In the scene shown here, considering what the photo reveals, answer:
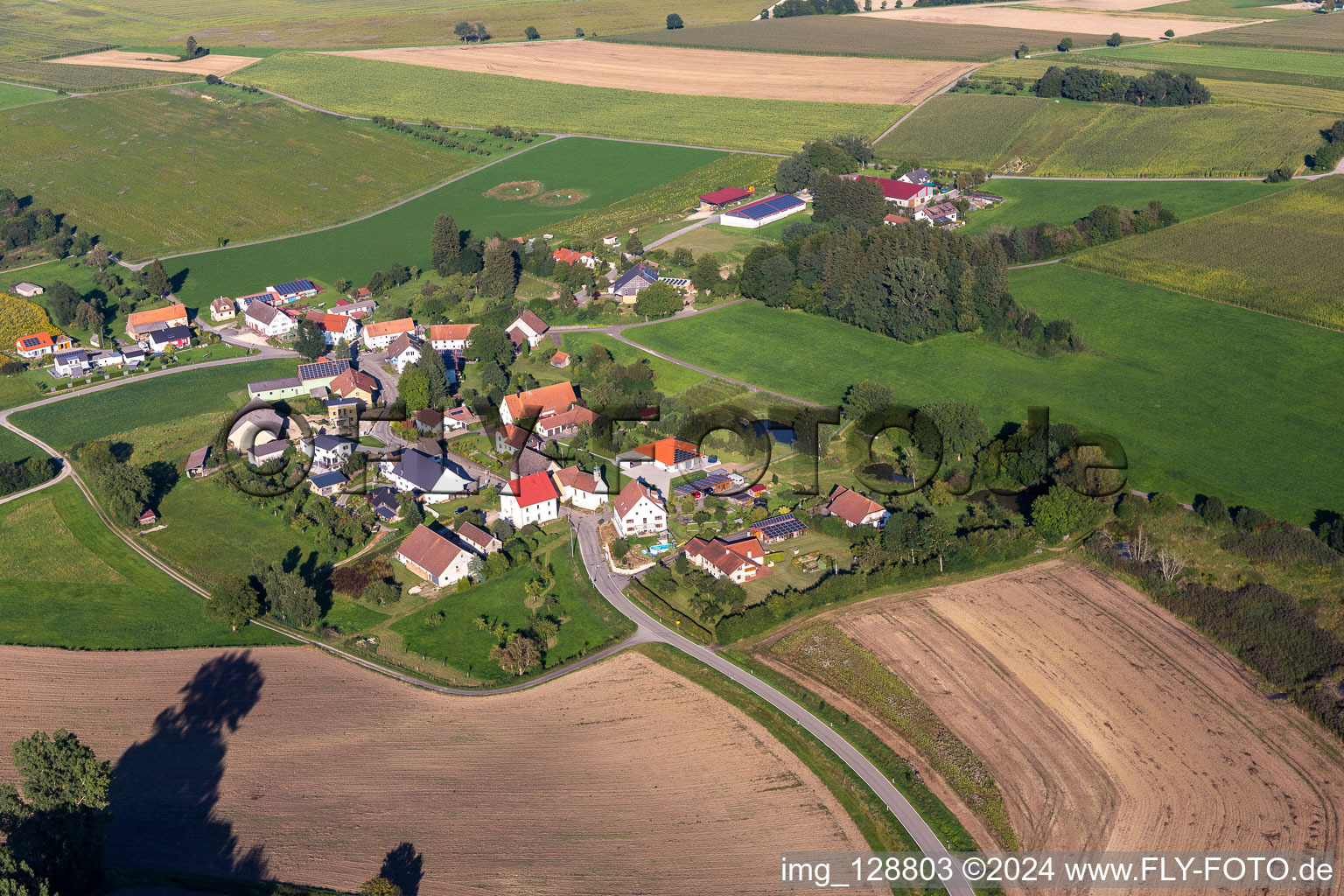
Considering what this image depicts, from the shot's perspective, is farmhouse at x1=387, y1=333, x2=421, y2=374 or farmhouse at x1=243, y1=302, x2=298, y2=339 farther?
farmhouse at x1=243, y1=302, x2=298, y2=339

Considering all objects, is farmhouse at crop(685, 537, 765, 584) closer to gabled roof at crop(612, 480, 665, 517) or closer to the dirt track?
gabled roof at crop(612, 480, 665, 517)

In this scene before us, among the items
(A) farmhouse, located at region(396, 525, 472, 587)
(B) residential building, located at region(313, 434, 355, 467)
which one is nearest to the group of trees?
(B) residential building, located at region(313, 434, 355, 467)

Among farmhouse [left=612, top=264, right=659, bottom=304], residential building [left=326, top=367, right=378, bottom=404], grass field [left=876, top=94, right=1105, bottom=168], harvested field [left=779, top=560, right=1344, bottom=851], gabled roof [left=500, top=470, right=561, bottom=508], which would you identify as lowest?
harvested field [left=779, top=560, right=1344, bottom=851]

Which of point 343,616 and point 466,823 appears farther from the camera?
point 343,616

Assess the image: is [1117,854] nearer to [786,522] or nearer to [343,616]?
[786,522]

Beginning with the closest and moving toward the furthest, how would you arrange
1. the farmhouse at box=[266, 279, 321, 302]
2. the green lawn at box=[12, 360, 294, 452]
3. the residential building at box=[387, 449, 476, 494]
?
the residential building at box=[387, 449, 476, 494] < the green lawn at box=[12, 360, 294, 452] < the farmhouse at box=[266, 279, 321, 302]

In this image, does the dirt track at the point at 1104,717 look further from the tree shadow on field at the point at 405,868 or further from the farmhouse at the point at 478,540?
the tree shadow on field at the point at 405,868

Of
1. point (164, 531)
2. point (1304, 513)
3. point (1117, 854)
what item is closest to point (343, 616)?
point (164, 531)
